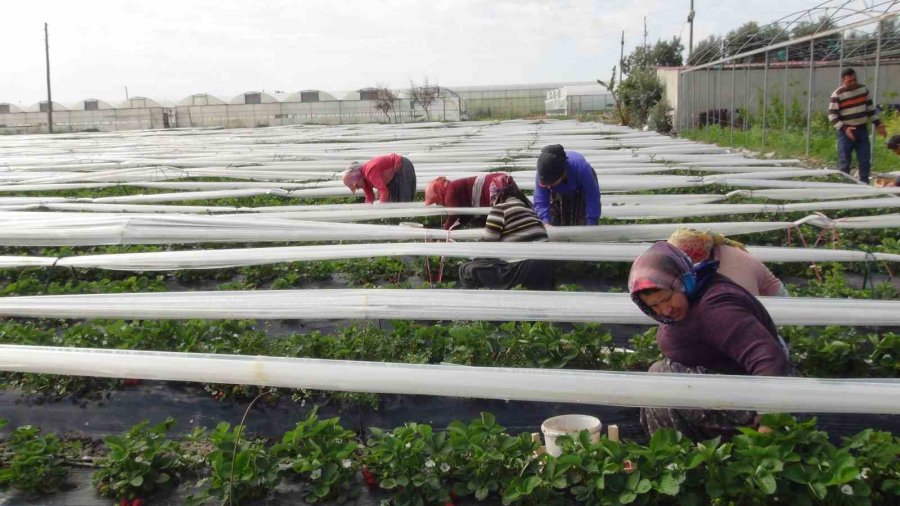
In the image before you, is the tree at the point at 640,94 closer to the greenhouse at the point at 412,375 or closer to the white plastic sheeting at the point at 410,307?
the greenhouse at the point at 412,375

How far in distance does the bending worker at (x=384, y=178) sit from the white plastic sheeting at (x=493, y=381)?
3.95 m

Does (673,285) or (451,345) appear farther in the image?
(451,345)

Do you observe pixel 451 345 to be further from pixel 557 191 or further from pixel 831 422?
pixel 557 191

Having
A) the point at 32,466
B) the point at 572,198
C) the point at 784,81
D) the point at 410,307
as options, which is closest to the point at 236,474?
the point at 32,466

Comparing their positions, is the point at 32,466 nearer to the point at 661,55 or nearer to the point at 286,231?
the point at 286,231

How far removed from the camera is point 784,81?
16250 millimetres

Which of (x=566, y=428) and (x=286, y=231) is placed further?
(x=286, y=231)

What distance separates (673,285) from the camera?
2.63 m

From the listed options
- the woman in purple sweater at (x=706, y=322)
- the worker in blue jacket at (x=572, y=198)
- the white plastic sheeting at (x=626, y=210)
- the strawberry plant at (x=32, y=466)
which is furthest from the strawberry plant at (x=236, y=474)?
the white plastic sheeting at (x=626, y=210)

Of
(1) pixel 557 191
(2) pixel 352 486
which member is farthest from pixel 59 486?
(1) pixel 557 191

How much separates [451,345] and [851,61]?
17.8 m

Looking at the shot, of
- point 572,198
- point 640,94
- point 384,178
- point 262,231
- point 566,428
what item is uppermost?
point 640,94

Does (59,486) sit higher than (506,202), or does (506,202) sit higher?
(506,202)

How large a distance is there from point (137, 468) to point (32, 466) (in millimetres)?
462
